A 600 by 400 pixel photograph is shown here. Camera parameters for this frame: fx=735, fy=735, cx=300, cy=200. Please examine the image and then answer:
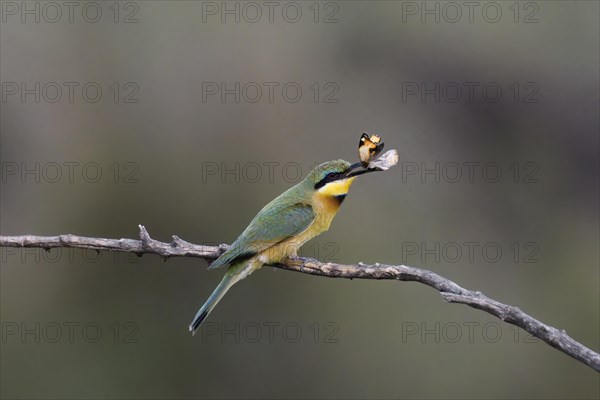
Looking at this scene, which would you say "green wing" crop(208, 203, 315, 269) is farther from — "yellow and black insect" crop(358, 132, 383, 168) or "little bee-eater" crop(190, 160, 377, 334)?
"yellow and black insect" crop(358, 132, 383, 168)

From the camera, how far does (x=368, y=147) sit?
2.42 meters

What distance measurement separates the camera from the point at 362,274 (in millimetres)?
2193

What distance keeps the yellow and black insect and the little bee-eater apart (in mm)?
56

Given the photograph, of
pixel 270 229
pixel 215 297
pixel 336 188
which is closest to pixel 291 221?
pixel 270 229

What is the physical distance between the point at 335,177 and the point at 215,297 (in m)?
0.60

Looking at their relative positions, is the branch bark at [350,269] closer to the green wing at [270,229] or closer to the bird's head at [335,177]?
the green wing at [270,229]

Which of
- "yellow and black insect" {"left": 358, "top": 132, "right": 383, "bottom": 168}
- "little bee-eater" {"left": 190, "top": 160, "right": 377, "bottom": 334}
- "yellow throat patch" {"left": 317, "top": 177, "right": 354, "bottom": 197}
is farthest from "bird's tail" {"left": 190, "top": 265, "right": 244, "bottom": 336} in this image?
"yellow and black insect" {"left": 358, "top": 132, "right": 383, "bottom": 168}

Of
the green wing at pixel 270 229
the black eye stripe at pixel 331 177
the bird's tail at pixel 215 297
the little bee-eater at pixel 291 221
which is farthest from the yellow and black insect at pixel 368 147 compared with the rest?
the bird's tail at pixel 215 297

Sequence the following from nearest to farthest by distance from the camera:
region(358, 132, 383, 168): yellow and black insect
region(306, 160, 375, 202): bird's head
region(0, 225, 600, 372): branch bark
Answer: region(0, 225, 600, 372): branch bark
region(358, 132, 383, 168): yellow and black insect
region(306, 160, 375, 202): bird's head

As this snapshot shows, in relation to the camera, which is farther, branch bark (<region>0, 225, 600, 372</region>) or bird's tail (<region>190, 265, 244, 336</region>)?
bird's tail (<region>190, 265, 244, 336</region>)

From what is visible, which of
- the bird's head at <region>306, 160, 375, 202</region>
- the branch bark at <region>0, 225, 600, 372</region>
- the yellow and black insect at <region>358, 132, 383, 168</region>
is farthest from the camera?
the bird's head at <region>306, 160, 375, 202</region>

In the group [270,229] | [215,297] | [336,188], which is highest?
[336,188]

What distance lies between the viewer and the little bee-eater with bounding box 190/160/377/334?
2.51m

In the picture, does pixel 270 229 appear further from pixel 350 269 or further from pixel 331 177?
pixel 350 269
